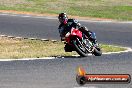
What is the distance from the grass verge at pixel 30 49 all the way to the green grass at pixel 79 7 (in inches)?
608

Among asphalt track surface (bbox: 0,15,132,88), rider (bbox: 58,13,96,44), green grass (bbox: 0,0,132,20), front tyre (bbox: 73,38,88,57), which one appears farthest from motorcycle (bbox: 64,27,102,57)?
green grass (bbox: 0,0,132,20)

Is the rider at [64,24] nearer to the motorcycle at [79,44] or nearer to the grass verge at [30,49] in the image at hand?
the motorcycle at [79,44]

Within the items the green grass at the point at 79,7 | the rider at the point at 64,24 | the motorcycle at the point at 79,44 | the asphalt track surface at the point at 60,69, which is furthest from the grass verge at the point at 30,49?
the green grass at the point at 79,7

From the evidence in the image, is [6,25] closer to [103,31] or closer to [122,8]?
[103,31]

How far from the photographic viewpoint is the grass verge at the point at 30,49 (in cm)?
1718

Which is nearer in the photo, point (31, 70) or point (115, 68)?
point (31, 70)

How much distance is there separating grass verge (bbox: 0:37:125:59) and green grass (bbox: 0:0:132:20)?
15443 mm

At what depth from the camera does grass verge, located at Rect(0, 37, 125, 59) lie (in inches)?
676

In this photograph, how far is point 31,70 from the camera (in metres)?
13.7

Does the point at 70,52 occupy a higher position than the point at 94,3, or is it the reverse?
the point at 70,52

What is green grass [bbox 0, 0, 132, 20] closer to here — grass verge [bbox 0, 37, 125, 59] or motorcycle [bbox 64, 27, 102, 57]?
grass verge [bbox 0, 37, 125, 59]

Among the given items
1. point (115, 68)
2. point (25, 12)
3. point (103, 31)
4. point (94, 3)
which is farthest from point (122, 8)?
point (115, 68)

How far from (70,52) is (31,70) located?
5056mm

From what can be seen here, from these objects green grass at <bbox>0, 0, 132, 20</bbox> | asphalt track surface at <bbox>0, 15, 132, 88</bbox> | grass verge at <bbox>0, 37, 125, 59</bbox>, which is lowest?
green grass at <bbox>0, 0, 132, 20</bbox>
